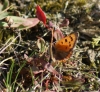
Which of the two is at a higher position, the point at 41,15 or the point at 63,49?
the point at 41,15

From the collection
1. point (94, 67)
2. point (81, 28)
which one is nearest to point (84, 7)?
point (81, 28)

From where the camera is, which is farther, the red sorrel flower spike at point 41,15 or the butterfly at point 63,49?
the red sorrel flower spike at point 41,15

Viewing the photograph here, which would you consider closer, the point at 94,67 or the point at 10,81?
the point at 10,81

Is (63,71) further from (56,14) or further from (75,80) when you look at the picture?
(56,14)

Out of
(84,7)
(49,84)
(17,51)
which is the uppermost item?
(84,7)

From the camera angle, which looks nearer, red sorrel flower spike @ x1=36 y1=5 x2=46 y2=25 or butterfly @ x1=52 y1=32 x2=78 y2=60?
butterfly @ x1=52 y1=32 x2=78 y2=60

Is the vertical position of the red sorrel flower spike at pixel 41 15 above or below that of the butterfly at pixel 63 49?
above

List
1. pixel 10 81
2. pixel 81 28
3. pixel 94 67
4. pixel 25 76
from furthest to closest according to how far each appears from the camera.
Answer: pixel 81 28, pixel 94 67, pixel 25 76, pixel 10 81

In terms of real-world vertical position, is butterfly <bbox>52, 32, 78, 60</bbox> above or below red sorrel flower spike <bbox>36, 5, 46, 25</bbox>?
below

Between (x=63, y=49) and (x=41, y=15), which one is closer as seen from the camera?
(x=63, y=49)

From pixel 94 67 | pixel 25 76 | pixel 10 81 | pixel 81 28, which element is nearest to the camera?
pixel 10 81

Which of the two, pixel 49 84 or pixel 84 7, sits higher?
pixel 84 7
